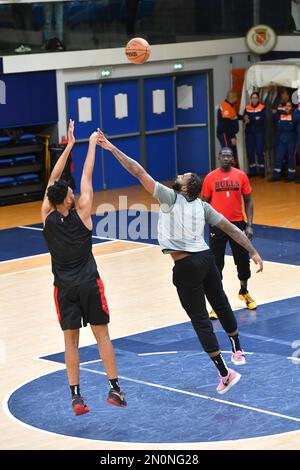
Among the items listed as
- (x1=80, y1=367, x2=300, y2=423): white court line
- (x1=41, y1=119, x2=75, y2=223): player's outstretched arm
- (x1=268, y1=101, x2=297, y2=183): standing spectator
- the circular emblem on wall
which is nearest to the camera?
(x1=41, y1=119, x2=75, y2=223): player's outstretched arm

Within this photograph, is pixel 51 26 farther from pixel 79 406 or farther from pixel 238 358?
pixel 79 406

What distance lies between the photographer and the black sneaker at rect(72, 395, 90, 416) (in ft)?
31.4

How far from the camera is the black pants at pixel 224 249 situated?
43.8ft

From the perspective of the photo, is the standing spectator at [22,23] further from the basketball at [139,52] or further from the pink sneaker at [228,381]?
the pink sneaker at [228,381]

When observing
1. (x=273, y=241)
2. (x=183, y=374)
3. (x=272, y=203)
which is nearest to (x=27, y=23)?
(x=272, y=203)

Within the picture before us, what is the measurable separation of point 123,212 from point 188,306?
37.7ft

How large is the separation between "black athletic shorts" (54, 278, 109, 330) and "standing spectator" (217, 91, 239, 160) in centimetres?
1602

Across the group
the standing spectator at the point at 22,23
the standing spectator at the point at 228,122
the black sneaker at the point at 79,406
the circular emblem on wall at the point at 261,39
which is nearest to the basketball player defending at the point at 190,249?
the black sneaker at the point at 79,406

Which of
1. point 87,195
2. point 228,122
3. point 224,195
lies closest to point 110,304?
point 224,195

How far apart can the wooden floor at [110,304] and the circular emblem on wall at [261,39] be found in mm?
6713

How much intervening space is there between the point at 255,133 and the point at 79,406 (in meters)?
16.5

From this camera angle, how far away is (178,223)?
33.2 ft

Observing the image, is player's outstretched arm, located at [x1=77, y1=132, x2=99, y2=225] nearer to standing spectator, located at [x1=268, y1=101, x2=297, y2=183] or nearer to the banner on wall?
standing spectator, located at [x1=268, y1=101, x2=297, y2=183]

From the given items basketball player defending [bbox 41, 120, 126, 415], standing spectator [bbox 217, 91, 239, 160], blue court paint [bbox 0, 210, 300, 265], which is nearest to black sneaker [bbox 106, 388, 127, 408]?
basketball player defending [bbox 41, 120, 126, 415]
